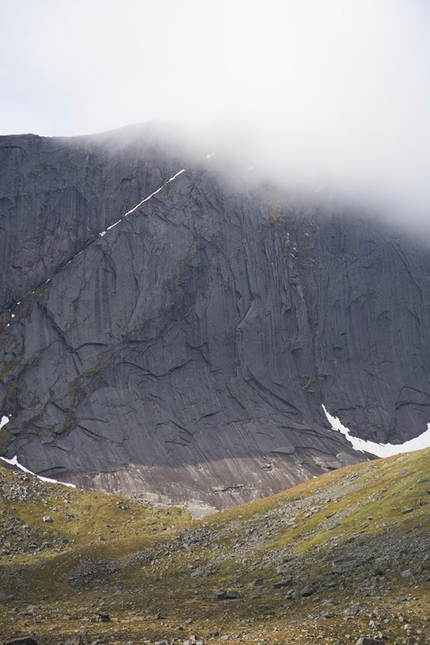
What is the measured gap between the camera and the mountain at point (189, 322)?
12519 centimetres

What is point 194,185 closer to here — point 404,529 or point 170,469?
point 170,469

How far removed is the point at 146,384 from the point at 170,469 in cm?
2184

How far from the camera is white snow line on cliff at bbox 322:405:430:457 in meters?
146

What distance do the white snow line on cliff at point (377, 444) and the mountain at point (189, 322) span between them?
2.13 meters

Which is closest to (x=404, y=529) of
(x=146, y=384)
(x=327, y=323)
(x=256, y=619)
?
(x=256, y=619)

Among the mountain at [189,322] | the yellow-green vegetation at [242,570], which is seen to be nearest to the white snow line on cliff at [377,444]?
the mountain at [189,322]

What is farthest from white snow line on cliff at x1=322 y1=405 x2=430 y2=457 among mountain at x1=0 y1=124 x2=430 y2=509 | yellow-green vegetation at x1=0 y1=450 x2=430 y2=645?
yellow-green vegetation at x1=0 y1=450 x2=430 y2=645

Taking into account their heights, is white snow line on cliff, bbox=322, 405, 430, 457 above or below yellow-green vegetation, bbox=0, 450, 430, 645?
below

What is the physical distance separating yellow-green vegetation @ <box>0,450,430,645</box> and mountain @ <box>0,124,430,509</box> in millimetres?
36380

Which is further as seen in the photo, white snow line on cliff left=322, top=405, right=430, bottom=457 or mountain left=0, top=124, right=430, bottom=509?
white snow line on cliff left=322, top=405, right=430, bottom=457

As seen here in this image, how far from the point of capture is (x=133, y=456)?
122062 mm

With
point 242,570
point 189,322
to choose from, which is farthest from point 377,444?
point 242,570

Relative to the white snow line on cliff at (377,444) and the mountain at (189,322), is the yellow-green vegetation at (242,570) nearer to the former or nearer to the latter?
the mountain at (189,322)

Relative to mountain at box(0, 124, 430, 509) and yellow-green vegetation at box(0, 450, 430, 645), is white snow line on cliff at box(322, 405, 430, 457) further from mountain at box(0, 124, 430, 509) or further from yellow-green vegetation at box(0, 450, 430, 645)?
yellow-green vegetation at box(0, 450, 430, 645)
